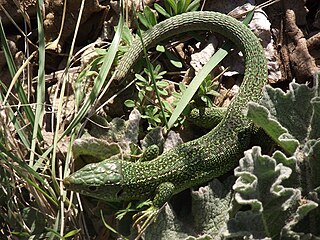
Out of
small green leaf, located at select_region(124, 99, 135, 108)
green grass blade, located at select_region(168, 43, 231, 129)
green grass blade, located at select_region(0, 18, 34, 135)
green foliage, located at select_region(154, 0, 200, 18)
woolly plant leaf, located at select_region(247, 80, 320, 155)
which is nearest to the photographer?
woolly plant leaf, located at select_region(247, 80, 320, 155)

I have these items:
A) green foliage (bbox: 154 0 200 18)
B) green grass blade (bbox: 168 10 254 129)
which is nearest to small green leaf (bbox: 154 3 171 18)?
green foliage (bbox: 154 0 200 18)

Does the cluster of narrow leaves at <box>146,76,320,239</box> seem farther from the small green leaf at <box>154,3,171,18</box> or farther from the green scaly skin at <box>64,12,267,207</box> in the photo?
the small green leaf at <box>154,3,171,18</box>

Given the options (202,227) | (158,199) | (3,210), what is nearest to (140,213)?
(158,199)

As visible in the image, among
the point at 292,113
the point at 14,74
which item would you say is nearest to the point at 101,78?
the point at 14,74

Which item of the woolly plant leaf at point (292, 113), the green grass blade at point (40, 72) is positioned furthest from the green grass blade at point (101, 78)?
the woolly plant leaf at point (292, 113)

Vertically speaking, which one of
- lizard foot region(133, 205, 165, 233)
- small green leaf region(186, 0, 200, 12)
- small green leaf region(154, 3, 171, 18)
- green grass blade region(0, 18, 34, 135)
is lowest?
lizard foot region(133, 205, 165, 233)

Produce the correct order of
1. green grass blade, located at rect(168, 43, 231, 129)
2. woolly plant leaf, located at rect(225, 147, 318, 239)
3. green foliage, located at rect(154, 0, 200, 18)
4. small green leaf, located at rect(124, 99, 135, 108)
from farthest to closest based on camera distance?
green foliage, located at rect(154, 0, 200, 18) → small green leaf, located at rect(124, 99, 135, 108) → green grass blade, located at rect(168, 43, 231, 129) → woolly plant leaf, located at rect(225, 147, 318, 239)

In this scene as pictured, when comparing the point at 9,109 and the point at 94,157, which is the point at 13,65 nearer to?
the point at 9,109
